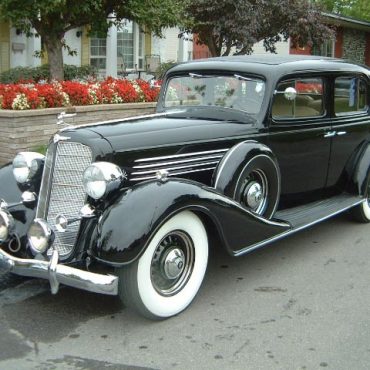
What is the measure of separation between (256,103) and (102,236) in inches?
84.3

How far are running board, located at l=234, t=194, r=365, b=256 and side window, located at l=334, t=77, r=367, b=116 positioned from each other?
2.90 feet

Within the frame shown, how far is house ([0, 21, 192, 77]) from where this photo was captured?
49.1ft

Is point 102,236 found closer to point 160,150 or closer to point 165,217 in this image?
point 165,217

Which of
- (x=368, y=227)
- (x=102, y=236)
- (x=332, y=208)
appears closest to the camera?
(x=102, y=236)

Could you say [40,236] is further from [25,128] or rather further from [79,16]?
[79,16]

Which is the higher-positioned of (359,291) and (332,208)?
(332,208)

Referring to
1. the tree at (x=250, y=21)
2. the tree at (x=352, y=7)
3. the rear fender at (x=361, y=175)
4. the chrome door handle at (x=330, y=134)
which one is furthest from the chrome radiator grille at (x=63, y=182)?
the tree at (x=352, y=7)

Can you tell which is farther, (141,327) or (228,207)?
(228,207)

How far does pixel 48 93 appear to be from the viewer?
8.23 meters

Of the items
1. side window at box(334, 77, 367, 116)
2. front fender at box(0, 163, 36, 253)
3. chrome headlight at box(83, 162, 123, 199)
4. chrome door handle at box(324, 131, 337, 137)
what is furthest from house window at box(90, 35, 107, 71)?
chrome headlight at box(83, 162, 123, 199)

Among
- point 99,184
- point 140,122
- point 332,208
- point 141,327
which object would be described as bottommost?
point 141,327

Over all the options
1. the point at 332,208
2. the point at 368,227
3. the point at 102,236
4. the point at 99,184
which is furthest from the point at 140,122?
the point at 368,227

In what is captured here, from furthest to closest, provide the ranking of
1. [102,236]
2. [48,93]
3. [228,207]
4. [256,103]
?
1. [48,93]
2. [256,103]
3. [228,207]
4. [102,236]

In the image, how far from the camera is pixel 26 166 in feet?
13.4
